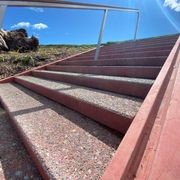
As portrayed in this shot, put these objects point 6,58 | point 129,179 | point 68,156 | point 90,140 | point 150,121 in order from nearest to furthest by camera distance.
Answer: point 129,179 < point 150,121 < point 68,156 < point 90,140 < point 6,58

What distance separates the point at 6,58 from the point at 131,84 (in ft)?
13.8

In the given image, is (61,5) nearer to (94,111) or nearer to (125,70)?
(125,70)

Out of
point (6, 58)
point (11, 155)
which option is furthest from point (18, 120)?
point (6, 58)

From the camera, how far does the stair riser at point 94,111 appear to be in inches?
49.9

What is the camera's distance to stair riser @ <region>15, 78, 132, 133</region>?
1268 mm

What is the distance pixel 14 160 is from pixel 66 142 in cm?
43

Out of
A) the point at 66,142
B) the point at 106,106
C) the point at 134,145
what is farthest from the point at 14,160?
the point at 134,145

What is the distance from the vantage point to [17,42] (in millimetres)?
6879

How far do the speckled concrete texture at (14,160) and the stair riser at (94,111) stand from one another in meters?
0.52

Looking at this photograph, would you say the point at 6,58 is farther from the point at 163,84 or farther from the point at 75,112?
the point at 163,84

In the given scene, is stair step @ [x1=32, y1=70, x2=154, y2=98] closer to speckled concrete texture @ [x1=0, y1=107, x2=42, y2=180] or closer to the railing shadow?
the railing shadow

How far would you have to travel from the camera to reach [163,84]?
128 cm

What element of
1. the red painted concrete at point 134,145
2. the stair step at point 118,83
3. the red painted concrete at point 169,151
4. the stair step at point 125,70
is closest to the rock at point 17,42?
the stair step at point 125,70

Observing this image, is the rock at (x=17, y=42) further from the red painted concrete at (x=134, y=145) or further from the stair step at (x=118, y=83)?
the red painted concrete at (x=134, y=145)
